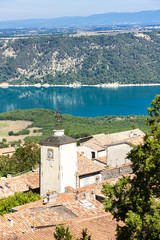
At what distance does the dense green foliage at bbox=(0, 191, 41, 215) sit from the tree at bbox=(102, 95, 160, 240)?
8162 millimetres

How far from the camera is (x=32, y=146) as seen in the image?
1555 inches

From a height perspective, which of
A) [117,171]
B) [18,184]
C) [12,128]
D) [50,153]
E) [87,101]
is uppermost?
[50,153]

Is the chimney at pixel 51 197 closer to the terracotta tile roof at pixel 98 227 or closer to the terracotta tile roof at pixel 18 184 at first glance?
the terracotta tile roof at pixel 98 227

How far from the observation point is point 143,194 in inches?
406

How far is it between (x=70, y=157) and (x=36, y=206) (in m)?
3.96

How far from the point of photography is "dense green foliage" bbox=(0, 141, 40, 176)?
1347 inches

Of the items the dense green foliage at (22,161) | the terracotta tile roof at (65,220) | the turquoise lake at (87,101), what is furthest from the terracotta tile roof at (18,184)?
the turquoise lake at (87,101)

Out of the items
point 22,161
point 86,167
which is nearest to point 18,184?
point 86,167

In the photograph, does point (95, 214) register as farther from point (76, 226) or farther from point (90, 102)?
point (90, 102)

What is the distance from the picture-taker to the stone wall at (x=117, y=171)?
69.2 ft

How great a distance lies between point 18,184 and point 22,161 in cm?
1265

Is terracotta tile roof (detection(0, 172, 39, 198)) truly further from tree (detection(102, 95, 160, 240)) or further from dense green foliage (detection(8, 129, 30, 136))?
dense green foliage (detection(8, 129, 30, 136))

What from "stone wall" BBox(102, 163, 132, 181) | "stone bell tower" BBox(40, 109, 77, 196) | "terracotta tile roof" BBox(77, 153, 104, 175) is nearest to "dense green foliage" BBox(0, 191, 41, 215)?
"stone bell tower" BBox(40, 109, 77, 196)

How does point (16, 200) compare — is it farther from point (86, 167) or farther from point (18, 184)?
point (18, 184)
